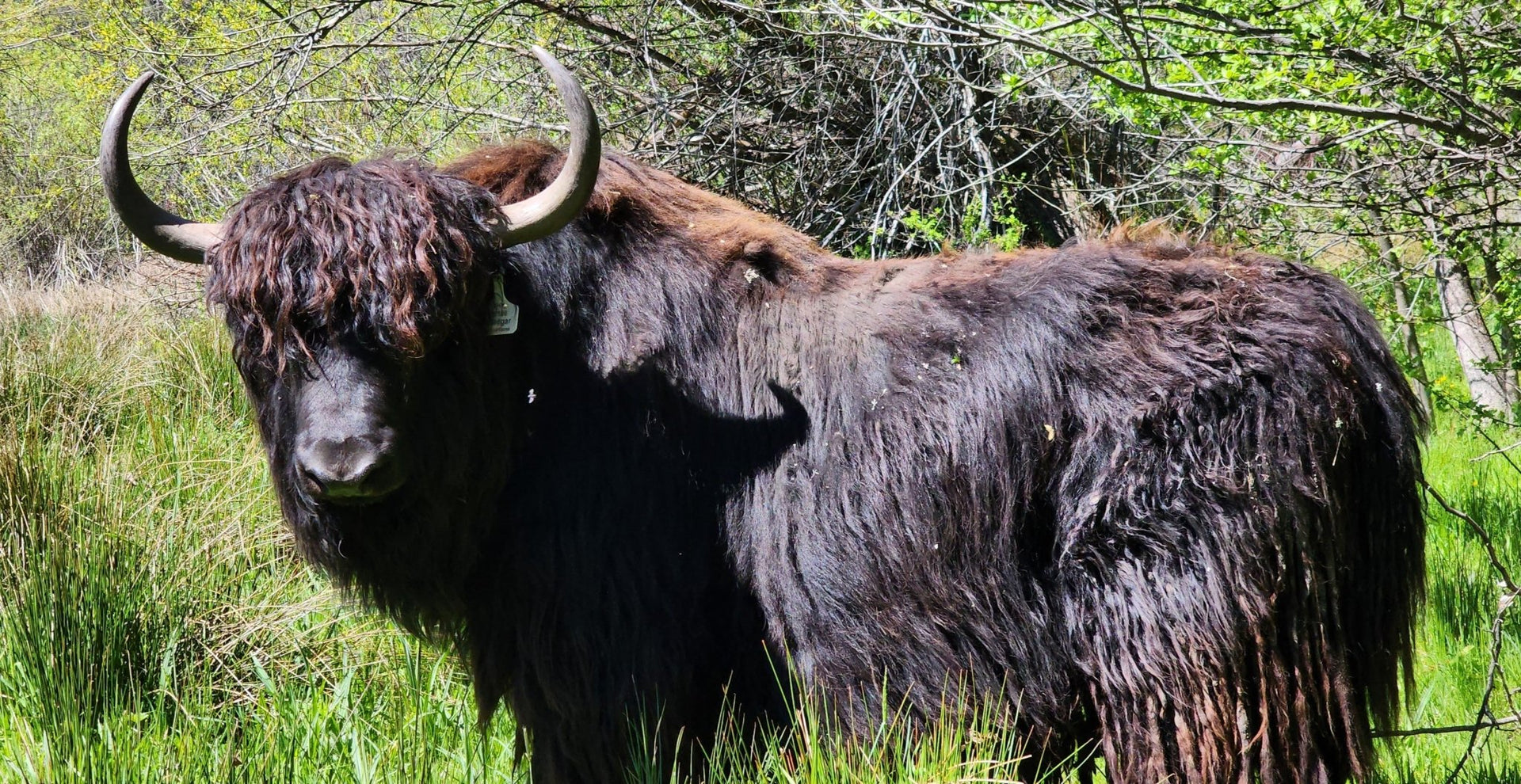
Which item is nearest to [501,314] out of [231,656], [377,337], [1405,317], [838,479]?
[377,337]

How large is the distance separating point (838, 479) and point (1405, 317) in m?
3.02

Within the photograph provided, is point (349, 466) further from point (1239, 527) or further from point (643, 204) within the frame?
point (1239, 527)

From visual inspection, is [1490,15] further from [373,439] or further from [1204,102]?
[373,439]

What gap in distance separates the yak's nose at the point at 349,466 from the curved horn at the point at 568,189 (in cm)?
71

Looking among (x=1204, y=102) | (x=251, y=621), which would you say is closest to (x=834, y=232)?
(x=1204, y=102)

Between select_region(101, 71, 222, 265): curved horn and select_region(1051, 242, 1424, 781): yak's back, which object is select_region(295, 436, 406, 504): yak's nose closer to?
select_region(101, 71, 222, 265): curved horn

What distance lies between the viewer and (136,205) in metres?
3.30

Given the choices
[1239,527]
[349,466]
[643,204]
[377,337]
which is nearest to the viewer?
[349,466]

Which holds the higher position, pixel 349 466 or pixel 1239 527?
pixel 1239 527

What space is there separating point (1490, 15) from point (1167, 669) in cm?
309

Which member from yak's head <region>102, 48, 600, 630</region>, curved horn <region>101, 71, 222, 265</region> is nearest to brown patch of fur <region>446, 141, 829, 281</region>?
yak's head <region>102, 48, 600, 630</region>

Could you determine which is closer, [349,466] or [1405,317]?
[349,466]

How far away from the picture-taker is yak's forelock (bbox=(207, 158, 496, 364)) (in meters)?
2.96

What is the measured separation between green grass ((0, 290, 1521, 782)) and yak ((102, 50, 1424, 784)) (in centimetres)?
33
